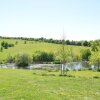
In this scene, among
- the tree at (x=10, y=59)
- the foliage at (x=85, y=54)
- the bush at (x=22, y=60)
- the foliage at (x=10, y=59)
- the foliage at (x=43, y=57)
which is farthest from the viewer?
the foliage at (x=43, y=57)

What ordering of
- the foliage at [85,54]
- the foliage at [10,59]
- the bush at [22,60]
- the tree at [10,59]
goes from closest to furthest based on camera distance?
the bush at [22,60] < the foliage at [85,54] < the foliage at [10,59] < the tree at [10,59]

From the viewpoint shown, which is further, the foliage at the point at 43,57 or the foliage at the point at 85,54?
the foliage at the point at 43,57

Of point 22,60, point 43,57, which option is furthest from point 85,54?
point 22,60

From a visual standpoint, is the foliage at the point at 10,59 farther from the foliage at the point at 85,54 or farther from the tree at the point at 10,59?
the foliage at the point at 85,54

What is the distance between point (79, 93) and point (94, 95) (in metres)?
1.65

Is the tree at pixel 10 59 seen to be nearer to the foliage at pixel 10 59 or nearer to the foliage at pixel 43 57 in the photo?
the foliage at pixel 10 59

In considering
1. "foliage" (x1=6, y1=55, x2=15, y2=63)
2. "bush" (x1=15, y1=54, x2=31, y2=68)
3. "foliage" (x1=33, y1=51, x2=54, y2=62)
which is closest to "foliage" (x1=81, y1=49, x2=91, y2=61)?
"foliage" (x1=33, y1=51, x2=54, y2=62)

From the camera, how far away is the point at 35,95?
2484 cm

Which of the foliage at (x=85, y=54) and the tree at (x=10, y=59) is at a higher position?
the foliage at (x=85, y=54)

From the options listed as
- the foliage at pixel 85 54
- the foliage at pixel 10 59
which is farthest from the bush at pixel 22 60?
the foliage at pixel 85 54

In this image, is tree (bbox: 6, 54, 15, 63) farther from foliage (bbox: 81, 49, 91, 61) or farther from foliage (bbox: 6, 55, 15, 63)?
foliage (bbox: 81, 49, 91, 61)

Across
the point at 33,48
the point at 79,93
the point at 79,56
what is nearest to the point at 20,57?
the point at 79,56

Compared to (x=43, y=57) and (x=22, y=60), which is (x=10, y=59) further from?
Answer: (x=22, y=60)

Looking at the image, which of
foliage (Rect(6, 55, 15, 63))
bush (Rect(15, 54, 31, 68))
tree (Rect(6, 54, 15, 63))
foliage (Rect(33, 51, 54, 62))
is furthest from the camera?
foliage (Rect(33, 51, 54, 62))
